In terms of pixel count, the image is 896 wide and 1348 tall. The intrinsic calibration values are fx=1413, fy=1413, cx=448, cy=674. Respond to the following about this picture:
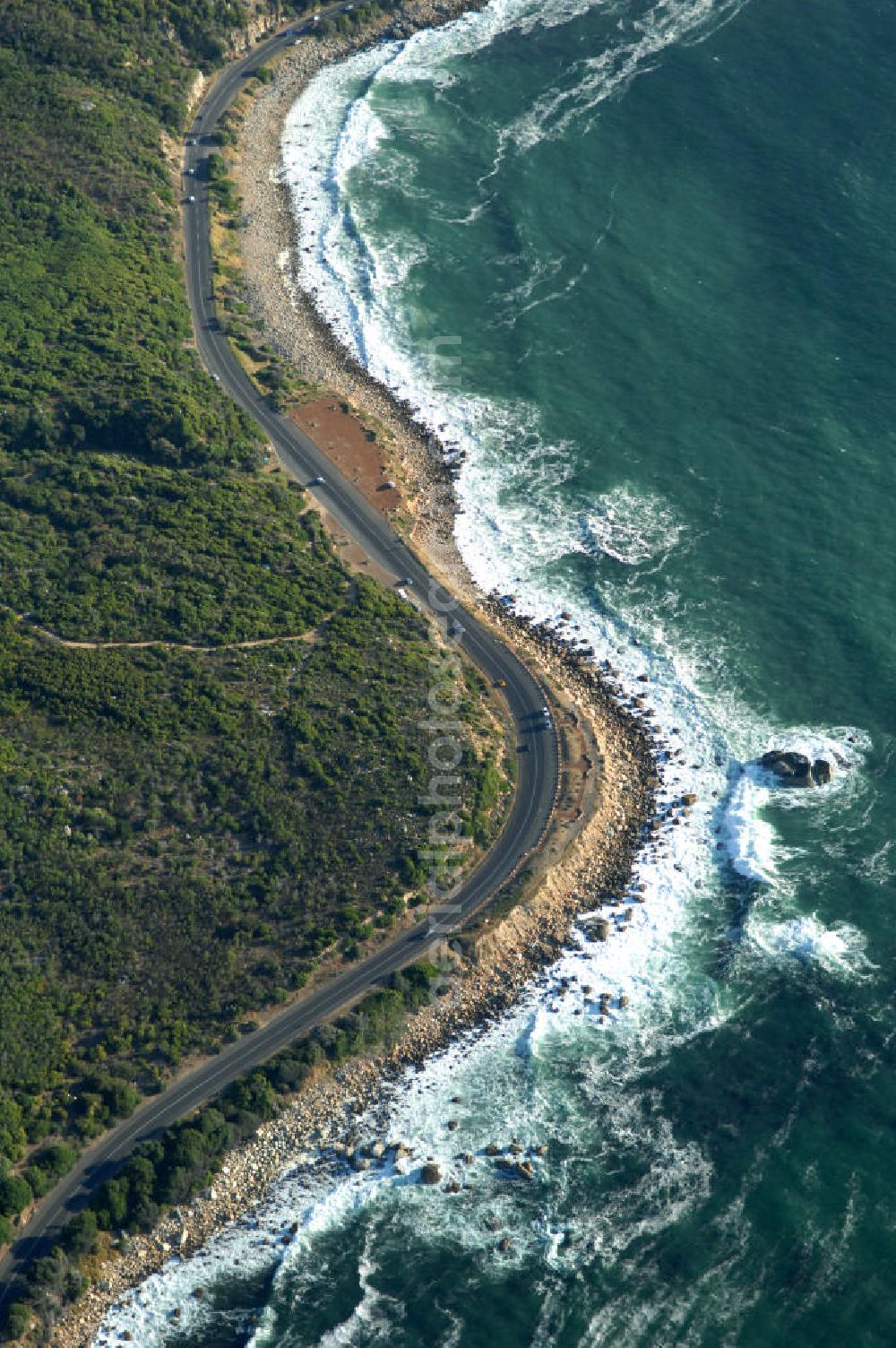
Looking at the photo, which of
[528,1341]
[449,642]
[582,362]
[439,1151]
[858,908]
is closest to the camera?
[528,1341]

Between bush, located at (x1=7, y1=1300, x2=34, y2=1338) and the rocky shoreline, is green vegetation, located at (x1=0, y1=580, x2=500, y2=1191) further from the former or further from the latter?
the rocky shoreline

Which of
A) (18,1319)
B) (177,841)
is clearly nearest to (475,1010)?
(177,841)

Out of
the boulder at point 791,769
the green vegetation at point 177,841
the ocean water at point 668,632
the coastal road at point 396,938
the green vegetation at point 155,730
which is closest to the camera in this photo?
the ocean water at point 668,632

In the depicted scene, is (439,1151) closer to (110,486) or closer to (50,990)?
(50,990)

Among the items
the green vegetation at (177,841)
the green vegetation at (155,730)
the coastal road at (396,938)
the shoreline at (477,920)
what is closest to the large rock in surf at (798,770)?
the shoreline at (477,920)

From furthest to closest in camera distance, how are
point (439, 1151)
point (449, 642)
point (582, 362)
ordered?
point (582, 362) → point (449, 642) → point (439, 1151)

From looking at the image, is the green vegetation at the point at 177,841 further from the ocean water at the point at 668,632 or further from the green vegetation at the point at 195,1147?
the ocean water at the point at 668,632

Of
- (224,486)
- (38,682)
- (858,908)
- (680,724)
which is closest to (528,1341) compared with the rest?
(858,908)
